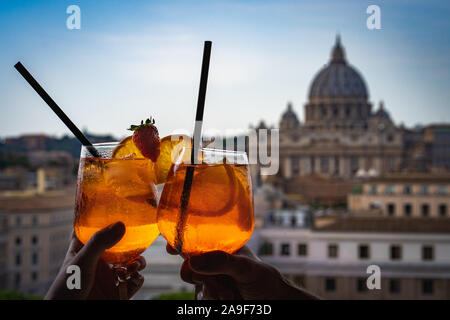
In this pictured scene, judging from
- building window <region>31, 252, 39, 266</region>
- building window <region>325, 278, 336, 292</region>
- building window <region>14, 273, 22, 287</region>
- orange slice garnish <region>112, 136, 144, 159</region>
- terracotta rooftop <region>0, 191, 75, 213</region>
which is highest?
orange slice garnish <region>112, 136, 144, 159</region>

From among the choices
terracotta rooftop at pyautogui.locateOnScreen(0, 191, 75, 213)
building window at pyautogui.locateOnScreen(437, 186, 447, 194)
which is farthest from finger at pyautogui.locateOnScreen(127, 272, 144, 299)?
building window at pyautogui.locateOnScreen(437, 186, 447, 194)

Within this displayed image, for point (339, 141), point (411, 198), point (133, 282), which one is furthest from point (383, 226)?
point (339, 141)


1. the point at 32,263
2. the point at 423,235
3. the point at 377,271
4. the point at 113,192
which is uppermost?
the point at 113,192

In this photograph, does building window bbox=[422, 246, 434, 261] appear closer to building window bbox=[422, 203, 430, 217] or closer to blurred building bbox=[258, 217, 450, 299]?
blurred building bbox=[258, 217, 450, 299]

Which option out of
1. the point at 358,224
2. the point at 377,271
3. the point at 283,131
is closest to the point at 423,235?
the point at 358,224

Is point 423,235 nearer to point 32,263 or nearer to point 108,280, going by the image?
point 32,263
